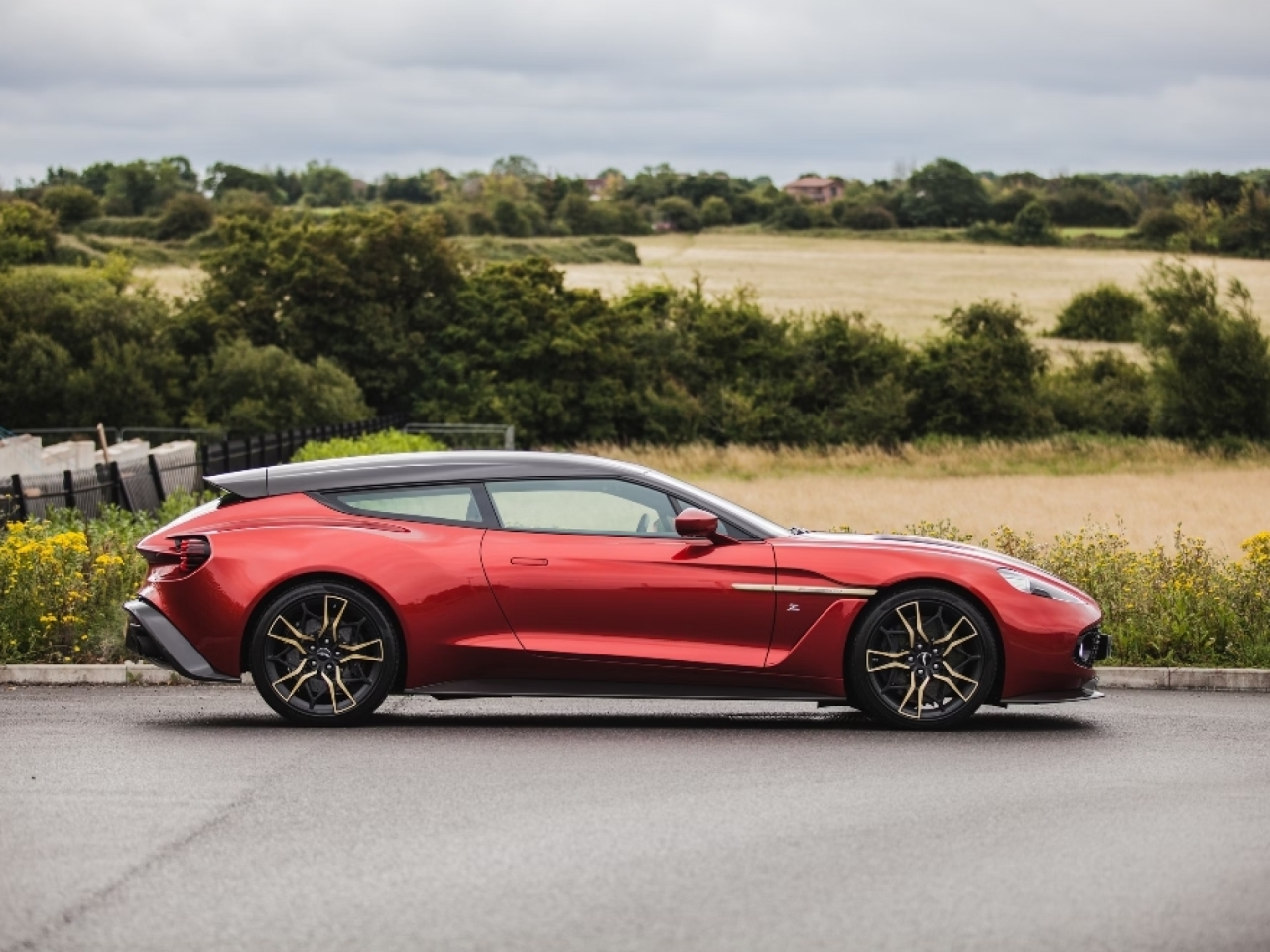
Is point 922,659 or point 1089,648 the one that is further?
point 1089,648

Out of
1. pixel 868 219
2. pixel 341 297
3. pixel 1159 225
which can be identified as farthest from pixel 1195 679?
pixel 868 219

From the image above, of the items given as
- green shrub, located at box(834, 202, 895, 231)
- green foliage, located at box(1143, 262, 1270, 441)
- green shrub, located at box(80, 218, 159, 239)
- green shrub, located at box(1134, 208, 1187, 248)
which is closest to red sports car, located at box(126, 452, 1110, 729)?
green foliage, located at box(1143, 262, 1270, 441)

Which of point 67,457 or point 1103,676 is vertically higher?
point 1103,676

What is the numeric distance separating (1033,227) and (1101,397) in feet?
202

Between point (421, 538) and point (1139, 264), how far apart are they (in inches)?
3970

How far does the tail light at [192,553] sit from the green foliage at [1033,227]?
118 meters

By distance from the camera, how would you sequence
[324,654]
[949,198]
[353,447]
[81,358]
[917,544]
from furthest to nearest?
[949,198] → [81,358] → [353,447] → [917,544] → [324,654]

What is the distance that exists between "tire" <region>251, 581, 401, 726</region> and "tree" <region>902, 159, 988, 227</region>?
5043 inches

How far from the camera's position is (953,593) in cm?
1044

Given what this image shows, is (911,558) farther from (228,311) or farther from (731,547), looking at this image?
(228,311)

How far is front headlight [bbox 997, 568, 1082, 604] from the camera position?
10.5 meters

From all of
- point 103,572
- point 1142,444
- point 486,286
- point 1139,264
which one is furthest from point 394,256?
point 103,572

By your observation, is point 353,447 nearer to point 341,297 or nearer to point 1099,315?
point 341,297

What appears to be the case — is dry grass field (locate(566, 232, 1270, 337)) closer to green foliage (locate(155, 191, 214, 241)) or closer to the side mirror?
green foliage (locate(155, 191, 214, 241))
